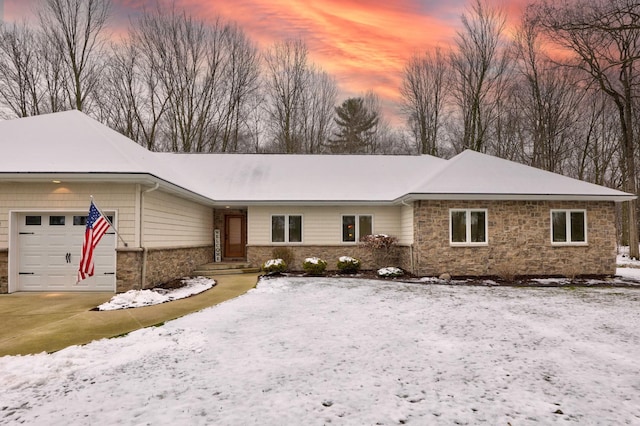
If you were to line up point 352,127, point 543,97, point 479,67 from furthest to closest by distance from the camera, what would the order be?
point 352,127
point 479,67
point 543,97

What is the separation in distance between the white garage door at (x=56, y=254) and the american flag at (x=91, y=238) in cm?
127

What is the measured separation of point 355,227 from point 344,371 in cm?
1077

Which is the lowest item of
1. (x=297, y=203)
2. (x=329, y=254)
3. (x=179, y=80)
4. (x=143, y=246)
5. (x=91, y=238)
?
(x=329, y=254)

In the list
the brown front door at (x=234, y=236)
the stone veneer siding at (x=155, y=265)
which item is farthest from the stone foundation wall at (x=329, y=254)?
the stone veneer siding at (x=155, y=265)

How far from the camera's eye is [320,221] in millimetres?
14883

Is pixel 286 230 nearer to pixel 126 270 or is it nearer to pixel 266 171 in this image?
pixel 266 171

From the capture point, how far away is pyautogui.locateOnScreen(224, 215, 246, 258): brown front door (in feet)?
52.6

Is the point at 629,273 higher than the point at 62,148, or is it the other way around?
the point at 62,148

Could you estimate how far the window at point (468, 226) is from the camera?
12773 millimetres

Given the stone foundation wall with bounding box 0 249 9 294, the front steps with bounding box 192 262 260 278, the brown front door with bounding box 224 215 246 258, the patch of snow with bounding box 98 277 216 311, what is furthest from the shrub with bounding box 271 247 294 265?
the stone foundation wall with bounding box 0 249 9 294

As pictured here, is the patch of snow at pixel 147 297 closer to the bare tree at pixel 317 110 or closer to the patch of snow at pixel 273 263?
the patch of snow at pixel 273 263

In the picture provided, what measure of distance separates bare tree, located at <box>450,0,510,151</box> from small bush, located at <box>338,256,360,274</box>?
51.2 feet

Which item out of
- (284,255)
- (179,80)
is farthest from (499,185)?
(179,80)

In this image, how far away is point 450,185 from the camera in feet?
42.0
